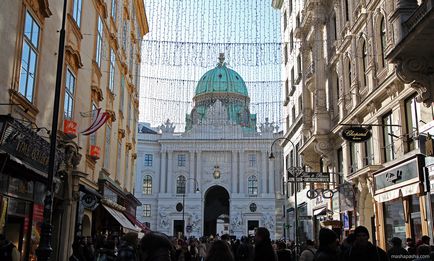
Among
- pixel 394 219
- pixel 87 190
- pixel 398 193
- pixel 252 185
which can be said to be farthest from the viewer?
pixel 252 185

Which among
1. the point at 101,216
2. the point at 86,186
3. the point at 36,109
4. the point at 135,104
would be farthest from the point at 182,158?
the point at 36,109

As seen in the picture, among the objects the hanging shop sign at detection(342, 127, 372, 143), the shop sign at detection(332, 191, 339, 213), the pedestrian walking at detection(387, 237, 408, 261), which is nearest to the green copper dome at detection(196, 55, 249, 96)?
the shop sign at detection(332, 191, 339, 213)

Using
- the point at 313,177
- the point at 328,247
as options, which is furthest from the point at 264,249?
the point at 313,177

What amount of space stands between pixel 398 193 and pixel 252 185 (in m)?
71.2

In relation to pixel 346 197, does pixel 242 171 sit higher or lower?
higher

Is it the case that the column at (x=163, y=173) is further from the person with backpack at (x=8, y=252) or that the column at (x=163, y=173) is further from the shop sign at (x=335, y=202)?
the person with backpack at (x=8, y=252)

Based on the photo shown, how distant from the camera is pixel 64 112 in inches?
749

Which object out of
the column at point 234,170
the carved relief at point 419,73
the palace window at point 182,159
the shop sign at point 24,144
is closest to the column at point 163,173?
the palace window at point 182,159

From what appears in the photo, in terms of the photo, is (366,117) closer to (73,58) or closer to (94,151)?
(94,151)

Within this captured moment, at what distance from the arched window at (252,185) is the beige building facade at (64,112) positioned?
189 feet

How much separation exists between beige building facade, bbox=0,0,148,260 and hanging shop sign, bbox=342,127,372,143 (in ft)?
31.7

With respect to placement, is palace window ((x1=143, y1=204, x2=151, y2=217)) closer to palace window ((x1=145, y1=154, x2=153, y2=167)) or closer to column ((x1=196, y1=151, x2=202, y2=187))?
palace window ((x1=145, y1=154, x2=153, y2=167))

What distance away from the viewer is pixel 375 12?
74.8 feet

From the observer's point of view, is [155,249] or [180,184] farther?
[180,184]
